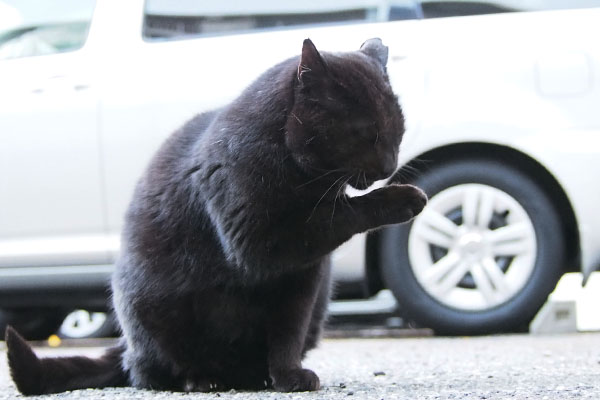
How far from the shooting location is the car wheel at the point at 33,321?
5.47m

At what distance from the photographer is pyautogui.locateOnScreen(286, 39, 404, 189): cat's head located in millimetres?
2422

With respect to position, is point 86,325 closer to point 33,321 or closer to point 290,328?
point 33,321

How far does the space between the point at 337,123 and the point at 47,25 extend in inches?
102

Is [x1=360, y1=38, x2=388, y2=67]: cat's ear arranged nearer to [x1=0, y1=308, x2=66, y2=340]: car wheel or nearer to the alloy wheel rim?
the alloy wheel rim

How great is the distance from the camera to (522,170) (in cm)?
431

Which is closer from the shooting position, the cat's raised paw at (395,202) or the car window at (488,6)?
the cat's raised paw at (395,202)

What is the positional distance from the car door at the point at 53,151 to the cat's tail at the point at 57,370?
1655mm

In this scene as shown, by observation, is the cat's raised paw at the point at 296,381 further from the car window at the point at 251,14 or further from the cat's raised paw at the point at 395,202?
the car window at the point at 251,14

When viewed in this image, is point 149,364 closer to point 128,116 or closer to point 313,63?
point 313,63

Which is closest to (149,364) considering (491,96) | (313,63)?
(313,63)

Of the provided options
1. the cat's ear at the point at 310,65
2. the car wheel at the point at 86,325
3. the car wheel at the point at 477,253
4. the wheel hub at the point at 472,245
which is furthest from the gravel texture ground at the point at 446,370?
the car wheel at the point at 86,325

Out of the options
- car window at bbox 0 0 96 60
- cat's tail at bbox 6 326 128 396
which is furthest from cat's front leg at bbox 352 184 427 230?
car window at bbox 0 0 96 60

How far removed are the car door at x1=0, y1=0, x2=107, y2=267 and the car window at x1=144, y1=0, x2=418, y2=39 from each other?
0.35 m

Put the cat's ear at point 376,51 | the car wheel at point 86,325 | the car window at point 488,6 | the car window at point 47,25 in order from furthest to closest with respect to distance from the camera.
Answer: the car wheel at point 86,325, the car window at point 47,25, the car window at point 488,6, the cat's ear at point 376,51
